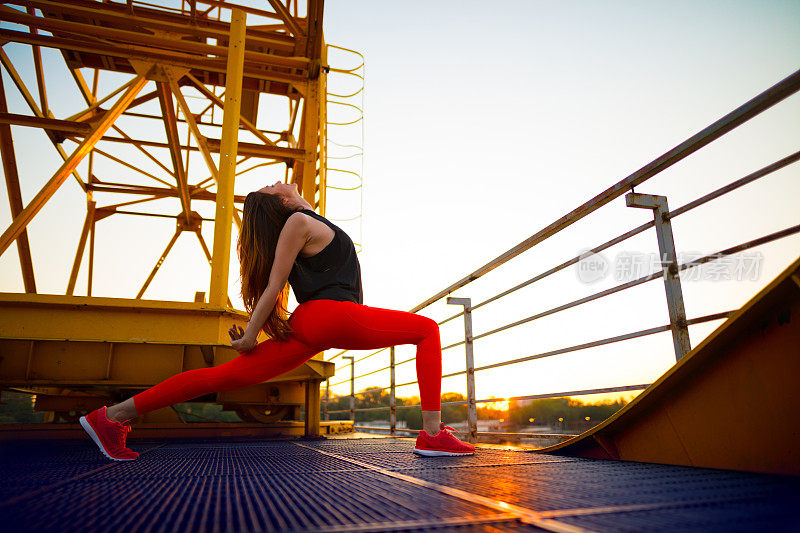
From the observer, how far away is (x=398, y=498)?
115 centimetres

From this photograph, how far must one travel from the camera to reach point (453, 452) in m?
2.16

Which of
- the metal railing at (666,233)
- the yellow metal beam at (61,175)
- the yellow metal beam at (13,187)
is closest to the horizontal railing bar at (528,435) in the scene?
the metal railing at (666,233)

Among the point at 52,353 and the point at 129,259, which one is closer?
the point at 52,353

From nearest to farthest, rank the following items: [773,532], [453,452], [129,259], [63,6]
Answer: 1. [773,532]
2. [453,452]
3. [63,6]
4. [129,259]

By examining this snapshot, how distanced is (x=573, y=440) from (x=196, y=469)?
1.53 m

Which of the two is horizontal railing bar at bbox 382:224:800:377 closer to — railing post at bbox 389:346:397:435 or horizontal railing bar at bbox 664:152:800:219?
horizontal railing bar at bbox 664:152:800:219

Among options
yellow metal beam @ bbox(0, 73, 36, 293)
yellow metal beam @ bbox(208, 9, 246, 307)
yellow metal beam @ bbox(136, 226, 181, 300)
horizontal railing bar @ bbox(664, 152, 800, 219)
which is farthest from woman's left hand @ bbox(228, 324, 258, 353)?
yellow metal beam @ bbox(136, 226, 181, 300)

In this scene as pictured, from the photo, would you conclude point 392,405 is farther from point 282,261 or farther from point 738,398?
point 738,398

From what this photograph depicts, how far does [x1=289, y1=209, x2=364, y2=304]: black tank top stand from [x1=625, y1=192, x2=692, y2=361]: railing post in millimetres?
1215

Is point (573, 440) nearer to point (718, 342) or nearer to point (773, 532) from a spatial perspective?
point (718, 342)

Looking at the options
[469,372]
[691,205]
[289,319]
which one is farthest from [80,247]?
[691,205]

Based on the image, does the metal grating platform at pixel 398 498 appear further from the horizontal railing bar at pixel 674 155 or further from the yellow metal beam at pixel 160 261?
the yellow metal beam at pixel 160 261

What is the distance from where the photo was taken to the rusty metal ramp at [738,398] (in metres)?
1.30

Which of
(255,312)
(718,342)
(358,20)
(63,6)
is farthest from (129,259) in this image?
(718,342)
